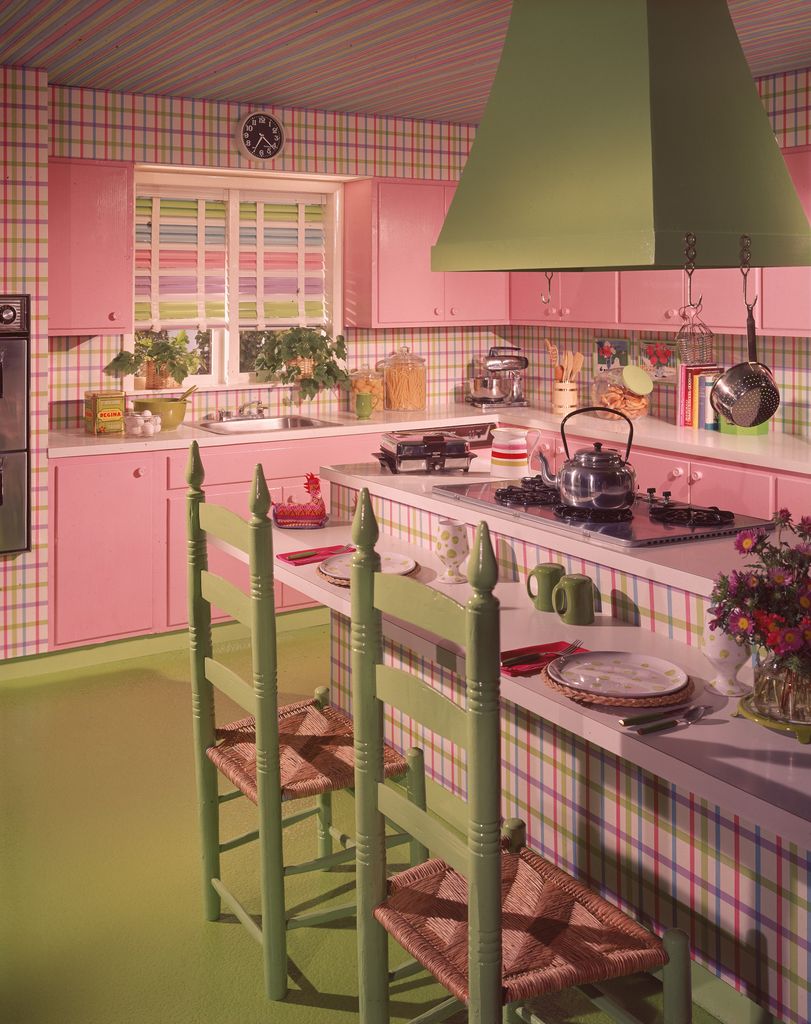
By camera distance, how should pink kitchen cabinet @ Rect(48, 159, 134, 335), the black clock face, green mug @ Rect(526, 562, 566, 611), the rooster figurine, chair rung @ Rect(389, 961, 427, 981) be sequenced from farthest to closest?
the black clock face
pink kitchen cabinet @ Rect(48, 159, 134, 335)
the rooster figurine
green mug @ Rect(526, 562, 566, 611)
chair rung @ Rect(389, 961, 427, 981)

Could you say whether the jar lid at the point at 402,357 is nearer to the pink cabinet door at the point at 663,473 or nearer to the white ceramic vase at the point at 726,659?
the pink cabinet door at the point at 663,473

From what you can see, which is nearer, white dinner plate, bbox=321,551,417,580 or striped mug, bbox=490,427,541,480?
white dinner plate, bbox=321,551,417,580

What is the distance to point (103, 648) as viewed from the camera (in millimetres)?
5121

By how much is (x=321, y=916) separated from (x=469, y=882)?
1.05 m

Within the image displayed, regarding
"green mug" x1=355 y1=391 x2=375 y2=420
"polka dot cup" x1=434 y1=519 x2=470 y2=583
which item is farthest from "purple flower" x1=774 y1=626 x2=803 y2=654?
"green mug" x1=355 y1=391 x2=375 y2=420

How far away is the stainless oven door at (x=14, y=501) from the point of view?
186 inches

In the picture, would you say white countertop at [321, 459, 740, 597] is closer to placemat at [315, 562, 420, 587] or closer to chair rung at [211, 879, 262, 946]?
placemat at [315, 562, 420, 587]

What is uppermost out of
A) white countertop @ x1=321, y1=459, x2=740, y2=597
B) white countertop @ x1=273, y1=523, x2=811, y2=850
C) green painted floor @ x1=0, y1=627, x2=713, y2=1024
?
white countertop @ x1=321, y1=459, x2=740, y2=597

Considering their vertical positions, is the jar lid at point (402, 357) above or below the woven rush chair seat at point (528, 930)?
above

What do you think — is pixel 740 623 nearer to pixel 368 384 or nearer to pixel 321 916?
pixel 321 916

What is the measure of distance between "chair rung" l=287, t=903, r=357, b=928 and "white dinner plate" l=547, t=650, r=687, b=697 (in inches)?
35.2

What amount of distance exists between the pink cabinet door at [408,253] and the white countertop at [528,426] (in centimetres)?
56

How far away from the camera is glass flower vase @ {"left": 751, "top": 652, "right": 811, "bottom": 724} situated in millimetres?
2160

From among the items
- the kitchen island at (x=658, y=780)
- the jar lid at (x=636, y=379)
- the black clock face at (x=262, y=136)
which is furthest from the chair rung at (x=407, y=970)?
the black clock face at (x=262, y=136)
